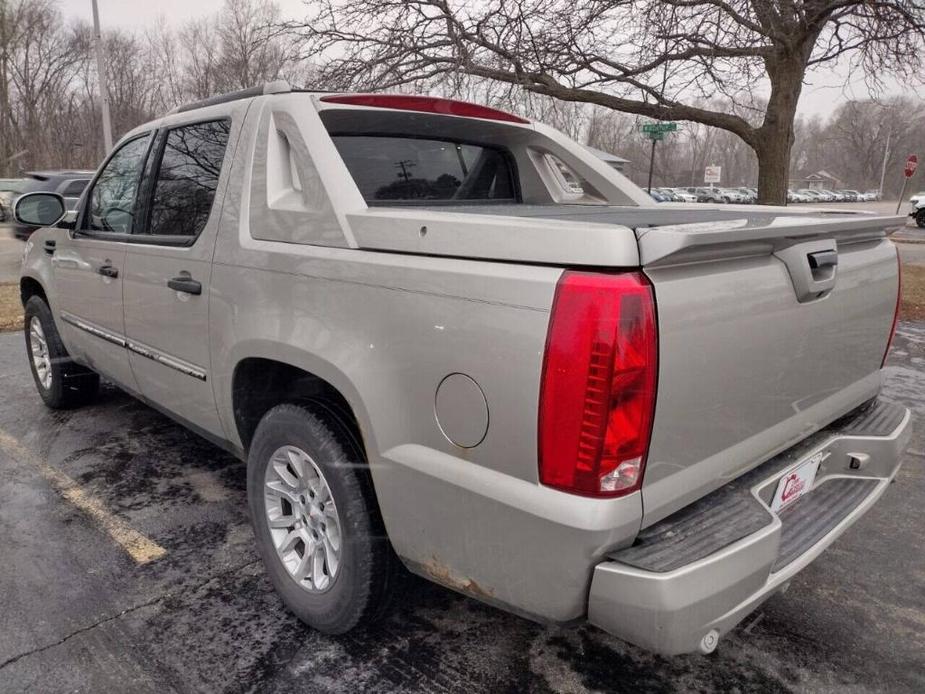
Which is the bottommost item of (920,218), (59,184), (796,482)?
(796,482)

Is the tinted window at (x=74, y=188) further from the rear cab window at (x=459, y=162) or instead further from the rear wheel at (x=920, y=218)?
the rear wheel at (x=920, y=218)

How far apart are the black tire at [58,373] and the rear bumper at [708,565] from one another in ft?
14.0

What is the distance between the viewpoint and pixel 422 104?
306 cm

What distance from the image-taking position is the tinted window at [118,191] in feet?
11.6

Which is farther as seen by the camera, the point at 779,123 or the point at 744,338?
the point at 779,123

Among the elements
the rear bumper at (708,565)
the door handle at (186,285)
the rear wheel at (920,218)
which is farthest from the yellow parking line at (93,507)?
the rear wheel at (920,218)

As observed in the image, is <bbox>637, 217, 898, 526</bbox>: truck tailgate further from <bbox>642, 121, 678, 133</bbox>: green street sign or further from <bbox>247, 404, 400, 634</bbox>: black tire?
<bbox>642, 121, 678, 133</bbox>: green street sign

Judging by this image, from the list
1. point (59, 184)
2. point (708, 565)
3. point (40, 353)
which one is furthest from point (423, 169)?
point (59, 184)

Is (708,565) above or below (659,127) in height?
below

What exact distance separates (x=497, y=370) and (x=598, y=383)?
256 millimetres

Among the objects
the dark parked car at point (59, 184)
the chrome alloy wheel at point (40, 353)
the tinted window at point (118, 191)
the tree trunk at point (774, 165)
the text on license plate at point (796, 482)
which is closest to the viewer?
the text on license plate at point (796, 482)

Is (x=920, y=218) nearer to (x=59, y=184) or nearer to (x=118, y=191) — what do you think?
(x=59, y=184)

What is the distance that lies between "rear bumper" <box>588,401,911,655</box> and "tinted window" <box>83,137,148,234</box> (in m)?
3.03

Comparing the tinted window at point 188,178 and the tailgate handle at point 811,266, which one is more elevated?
the tinted window at point 188,178
